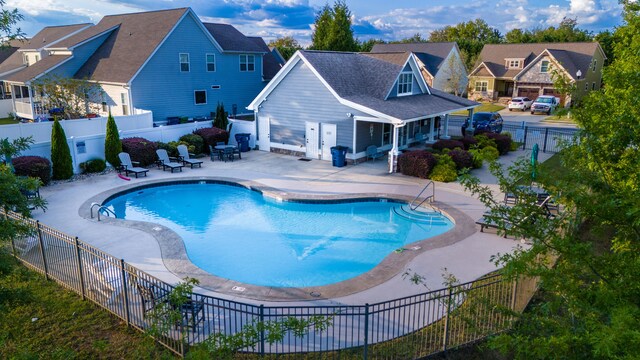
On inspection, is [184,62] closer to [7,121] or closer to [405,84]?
[7,121]

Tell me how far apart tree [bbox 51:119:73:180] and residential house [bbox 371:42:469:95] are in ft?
134

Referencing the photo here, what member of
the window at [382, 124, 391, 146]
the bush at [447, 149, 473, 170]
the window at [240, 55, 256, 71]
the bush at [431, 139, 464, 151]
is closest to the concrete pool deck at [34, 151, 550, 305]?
the bush at [447, 149, 473, 170]

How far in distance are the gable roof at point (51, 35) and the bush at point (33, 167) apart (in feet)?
68.5

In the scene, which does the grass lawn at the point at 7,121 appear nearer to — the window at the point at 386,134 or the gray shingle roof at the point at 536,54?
the window at the point at 386,134

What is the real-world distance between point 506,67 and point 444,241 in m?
50.5

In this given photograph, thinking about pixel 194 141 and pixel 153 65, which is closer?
pixel 194 141

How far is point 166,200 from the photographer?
19.6 metres

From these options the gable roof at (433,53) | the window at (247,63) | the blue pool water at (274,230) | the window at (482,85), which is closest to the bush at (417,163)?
the blue pool water at (274,230)

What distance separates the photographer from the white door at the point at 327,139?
80.4 feet

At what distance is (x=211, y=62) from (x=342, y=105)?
1548 centimetres

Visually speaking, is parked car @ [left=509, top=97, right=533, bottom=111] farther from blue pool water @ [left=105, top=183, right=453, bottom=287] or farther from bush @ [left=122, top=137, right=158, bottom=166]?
bush @ [left=122, top=137, right=158, bottom=166]

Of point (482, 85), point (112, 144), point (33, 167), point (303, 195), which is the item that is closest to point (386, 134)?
point (303, 195)

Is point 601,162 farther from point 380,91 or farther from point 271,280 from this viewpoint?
Answer: point 380,91

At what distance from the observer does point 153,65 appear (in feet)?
102
